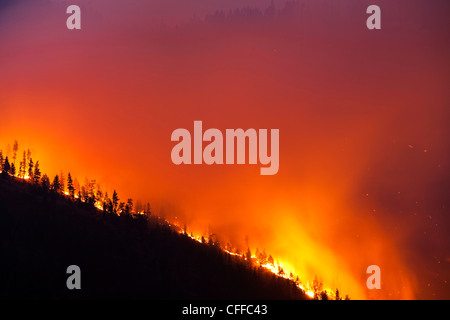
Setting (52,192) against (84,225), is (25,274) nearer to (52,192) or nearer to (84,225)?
(84,225)

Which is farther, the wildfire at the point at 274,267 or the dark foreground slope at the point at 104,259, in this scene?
the wildfire at the point at 274,267

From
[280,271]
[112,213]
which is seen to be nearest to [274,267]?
[280,271]

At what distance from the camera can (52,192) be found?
103 metres

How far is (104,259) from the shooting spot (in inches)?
3285

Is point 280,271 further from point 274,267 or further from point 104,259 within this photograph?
point 104,259

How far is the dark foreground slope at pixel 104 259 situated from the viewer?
74625 mm

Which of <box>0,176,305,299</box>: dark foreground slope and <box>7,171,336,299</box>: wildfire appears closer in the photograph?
<box>0,176,305,299</box>: dark foreground slope

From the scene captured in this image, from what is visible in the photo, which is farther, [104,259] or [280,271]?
[280,271]

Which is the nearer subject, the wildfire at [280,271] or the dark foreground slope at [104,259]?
the dark foreground slope at [104,259]

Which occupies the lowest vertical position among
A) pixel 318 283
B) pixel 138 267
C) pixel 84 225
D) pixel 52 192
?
pixel 318 283

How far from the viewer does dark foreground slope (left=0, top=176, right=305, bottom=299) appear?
245 feet
